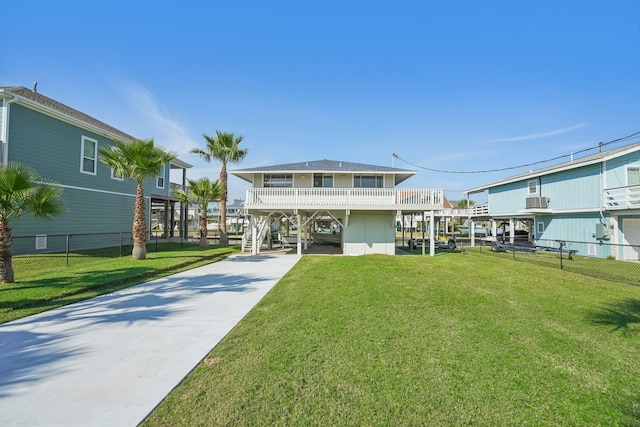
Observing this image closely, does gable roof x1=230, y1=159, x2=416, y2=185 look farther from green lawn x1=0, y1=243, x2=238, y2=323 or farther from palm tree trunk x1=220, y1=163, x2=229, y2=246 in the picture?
green lawn x1=0, y1=243, x2=238, y2=323

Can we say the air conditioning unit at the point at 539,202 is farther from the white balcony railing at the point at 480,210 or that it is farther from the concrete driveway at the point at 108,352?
the concrete driveway at the point at 108,352

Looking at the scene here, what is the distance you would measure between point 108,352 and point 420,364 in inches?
159

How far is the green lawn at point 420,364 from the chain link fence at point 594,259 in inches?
180

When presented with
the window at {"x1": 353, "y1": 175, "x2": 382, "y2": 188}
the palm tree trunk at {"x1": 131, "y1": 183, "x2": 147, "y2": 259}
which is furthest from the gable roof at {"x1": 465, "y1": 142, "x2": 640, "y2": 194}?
the palm tree trunk at {"x1": 131, "y1": 183, "x2": 147, "y2": 259}

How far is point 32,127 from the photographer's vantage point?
483 inches

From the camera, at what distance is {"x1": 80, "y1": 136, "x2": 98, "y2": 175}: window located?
1476cm

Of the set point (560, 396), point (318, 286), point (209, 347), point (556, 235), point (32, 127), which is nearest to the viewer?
point (560, 396)

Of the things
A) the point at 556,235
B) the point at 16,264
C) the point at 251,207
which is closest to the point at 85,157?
the point at 16,264

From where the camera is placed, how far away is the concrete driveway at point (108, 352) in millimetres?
2742

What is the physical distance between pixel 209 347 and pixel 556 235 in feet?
72.9

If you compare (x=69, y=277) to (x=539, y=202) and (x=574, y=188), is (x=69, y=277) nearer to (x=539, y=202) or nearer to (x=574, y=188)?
(x=539, y=202)

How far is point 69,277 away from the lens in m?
8.16

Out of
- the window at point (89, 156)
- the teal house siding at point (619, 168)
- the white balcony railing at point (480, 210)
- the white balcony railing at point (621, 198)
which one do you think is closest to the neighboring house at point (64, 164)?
the window at point (89, 156)

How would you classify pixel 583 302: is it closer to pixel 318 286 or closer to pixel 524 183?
pixel 318 286
